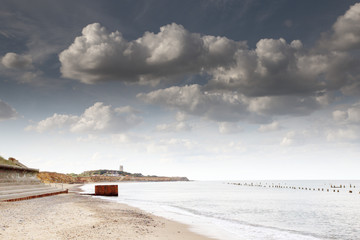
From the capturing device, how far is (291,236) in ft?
64.8

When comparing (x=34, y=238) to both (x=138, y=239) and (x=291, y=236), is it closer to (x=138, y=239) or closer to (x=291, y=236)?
(x=138, y=239)

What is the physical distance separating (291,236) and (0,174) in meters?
32.9

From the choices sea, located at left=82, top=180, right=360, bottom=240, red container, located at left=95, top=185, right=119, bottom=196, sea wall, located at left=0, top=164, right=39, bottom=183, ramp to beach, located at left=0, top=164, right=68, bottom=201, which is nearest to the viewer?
sea, located at left=82, top=180, right=360, bottom=240

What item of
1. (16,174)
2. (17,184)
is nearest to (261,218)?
(17,184)

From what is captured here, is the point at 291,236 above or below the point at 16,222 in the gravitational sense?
below

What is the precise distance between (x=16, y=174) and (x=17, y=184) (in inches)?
107

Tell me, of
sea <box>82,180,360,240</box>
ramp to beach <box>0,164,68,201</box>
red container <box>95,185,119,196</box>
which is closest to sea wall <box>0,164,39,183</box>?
ramp to beach <box>0,164,68,201</box>

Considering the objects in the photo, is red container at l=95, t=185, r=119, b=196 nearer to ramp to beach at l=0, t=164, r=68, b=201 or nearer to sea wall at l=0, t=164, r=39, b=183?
sea wall at l=0, t=164, r=39, b=183

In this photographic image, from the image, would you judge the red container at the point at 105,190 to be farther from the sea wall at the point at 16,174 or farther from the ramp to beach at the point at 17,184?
the ramp to beach at the point at 17,184

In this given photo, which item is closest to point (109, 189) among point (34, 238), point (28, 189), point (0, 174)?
point (28, 189)

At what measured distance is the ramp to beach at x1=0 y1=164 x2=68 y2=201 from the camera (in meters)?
30.1

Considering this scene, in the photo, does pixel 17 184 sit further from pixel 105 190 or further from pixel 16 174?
pixel 105 190

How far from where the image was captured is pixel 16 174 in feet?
128

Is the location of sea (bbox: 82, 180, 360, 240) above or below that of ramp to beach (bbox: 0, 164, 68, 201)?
below
